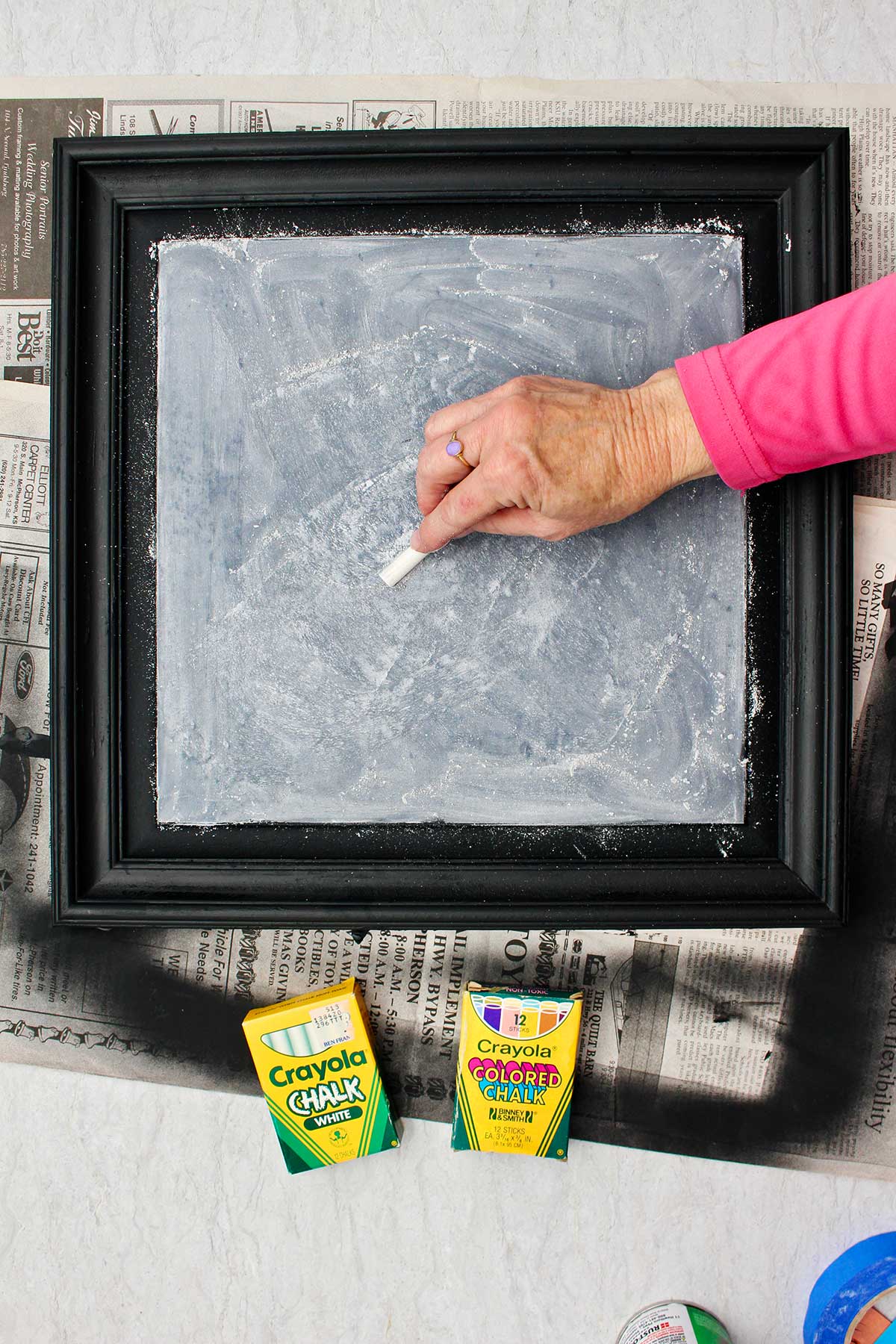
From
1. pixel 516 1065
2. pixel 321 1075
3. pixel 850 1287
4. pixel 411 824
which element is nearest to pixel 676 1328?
pixel 850 1287

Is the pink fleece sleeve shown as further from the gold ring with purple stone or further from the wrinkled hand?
the gold ring with purple stone

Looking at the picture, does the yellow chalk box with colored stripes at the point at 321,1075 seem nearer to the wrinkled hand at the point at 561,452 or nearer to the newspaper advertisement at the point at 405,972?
the newspaper advertisement at the point at 405,972

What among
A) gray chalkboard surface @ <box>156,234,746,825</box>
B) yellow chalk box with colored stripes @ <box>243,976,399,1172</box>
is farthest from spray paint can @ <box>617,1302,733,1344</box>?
gray chalkboard surface @ <box>156,234,746,825</box>

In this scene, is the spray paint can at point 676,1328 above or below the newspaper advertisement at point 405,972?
below

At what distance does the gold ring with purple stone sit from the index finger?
14 mm

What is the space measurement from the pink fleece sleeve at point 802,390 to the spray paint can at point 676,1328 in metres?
0.68

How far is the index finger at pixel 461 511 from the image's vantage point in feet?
1.79

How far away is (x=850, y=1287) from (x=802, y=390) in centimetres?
71

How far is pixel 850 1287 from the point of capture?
25.8 inches

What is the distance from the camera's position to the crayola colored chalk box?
2.10 feet

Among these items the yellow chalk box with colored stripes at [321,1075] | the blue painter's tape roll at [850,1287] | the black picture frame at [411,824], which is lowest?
the blue painter's tape roll at [850,1287]

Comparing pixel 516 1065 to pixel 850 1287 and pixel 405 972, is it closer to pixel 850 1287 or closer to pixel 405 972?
pixel 405 972

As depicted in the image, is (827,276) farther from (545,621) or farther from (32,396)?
(32,396)

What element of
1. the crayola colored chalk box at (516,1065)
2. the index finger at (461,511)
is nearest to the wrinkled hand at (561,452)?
the index finger at (461,511)
